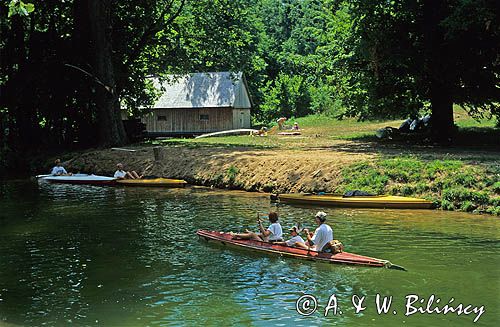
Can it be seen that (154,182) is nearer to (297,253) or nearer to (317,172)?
(317,172)

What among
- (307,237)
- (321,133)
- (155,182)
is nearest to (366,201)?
(307,237)

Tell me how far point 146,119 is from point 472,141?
29688 millimetres

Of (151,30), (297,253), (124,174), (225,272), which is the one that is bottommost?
(225,272)

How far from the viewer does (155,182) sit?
28.1 metres

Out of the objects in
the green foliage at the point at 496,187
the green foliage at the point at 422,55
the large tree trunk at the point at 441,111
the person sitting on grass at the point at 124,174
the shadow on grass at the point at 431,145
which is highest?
the green foliage at the point at 422,55

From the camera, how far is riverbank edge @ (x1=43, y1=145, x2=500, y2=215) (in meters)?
21.0

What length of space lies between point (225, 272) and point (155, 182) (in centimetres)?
1477

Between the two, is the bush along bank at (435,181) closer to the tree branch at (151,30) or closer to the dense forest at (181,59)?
the dense forest at (181,59)

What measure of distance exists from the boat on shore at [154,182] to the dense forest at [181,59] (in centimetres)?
628

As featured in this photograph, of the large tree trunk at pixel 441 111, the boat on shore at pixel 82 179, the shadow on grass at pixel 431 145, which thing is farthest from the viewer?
the large tree trunk at pixel 441 111

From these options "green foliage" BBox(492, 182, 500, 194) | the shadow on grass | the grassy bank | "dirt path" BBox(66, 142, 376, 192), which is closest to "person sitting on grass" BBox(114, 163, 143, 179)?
"dirt path" BBox(66, 142, 376, 192)

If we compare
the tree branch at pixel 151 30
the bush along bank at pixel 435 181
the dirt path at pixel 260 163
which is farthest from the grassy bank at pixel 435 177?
the tree branch at pixel 151 30

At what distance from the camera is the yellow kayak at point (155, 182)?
27.8 meters

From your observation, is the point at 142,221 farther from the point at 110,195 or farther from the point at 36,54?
the point at 36,54
